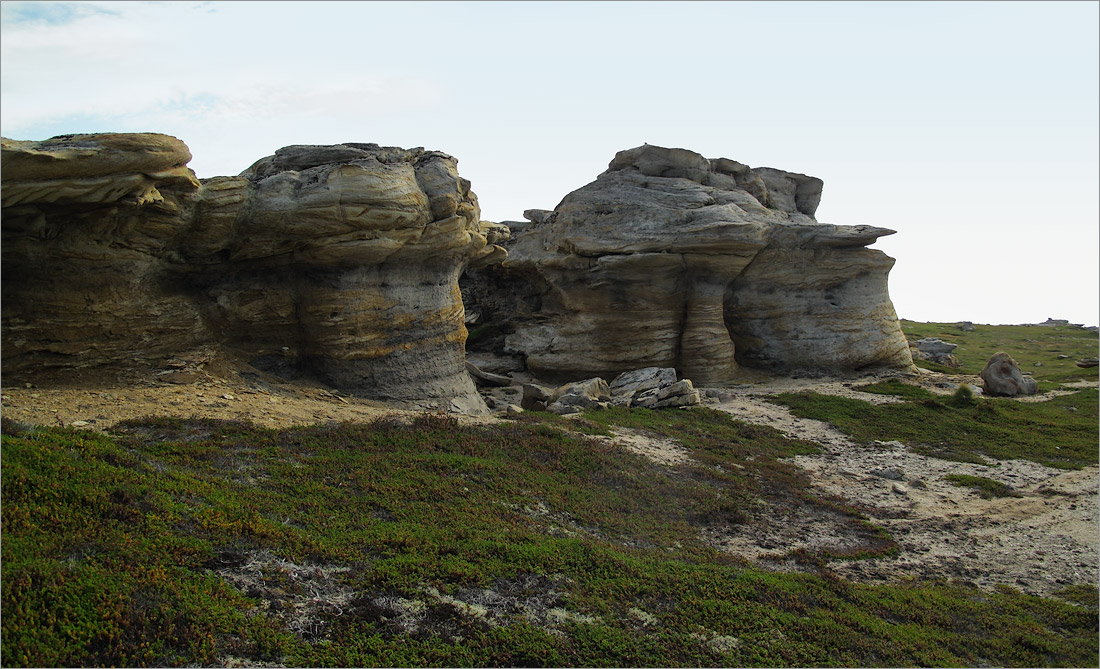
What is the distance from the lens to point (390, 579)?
1219 cm

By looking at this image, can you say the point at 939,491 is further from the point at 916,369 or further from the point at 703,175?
the point at 703,175

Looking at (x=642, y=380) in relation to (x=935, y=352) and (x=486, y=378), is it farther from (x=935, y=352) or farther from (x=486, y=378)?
(x=935, y=352)

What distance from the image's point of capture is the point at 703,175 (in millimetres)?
47531

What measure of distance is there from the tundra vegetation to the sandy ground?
94cm

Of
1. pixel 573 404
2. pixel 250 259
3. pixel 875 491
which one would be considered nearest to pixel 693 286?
pixel 573 404

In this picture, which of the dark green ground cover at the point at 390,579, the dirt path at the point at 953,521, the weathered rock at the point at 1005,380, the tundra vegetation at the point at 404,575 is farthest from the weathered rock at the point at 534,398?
the weathered rock at the point at 1005,380

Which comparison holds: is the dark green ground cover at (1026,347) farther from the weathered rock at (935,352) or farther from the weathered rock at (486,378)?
the weathered rock at (486,378)

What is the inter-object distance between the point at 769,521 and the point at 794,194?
41097mm

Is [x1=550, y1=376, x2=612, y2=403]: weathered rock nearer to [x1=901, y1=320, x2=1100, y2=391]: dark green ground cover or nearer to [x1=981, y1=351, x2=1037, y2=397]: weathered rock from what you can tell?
[x1=981, y1=351, x2=1037, y2=397]: weathered rock

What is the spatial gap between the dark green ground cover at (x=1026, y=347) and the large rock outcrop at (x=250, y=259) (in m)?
39.7

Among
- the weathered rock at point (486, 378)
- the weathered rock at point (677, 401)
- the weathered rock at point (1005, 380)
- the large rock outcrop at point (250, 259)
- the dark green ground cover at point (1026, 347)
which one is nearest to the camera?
the large rock outcrop at point (250, 259)

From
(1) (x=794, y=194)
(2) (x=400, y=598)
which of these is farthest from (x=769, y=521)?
(1) (x=794, y=194)

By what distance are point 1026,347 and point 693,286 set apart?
48284 millimetres

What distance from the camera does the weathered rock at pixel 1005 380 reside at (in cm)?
4178
